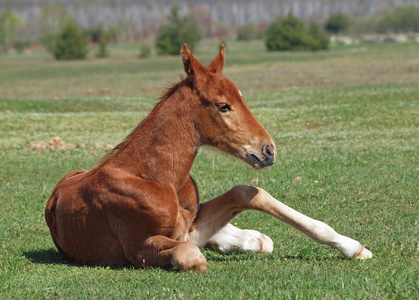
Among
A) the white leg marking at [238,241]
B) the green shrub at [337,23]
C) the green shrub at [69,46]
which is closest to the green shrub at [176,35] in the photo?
the green shrub at [69,46]

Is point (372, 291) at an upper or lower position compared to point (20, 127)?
upper

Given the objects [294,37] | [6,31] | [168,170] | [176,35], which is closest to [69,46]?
[176,35]

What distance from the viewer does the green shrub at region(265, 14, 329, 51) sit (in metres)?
74.8

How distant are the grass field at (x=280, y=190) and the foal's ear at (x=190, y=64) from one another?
797mm

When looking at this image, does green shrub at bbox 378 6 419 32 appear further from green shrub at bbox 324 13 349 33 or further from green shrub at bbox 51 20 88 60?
green shrub at bbox 51 20 88 60

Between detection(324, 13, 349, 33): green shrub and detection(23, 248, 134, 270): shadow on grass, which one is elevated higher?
detection(23, 248, 134, 270): shadow on grass

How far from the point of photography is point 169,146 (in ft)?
20.2

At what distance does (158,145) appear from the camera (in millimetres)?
6180

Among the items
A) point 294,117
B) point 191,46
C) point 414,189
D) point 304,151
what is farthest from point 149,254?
point 191,46

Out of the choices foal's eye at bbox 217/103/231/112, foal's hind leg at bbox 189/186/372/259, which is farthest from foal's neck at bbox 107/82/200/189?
foal's hind leg at bbox 189/186/372/259

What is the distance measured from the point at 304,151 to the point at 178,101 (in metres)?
9.36

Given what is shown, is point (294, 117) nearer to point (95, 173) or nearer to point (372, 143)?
point (372, 143)

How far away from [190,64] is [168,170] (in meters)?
1.03

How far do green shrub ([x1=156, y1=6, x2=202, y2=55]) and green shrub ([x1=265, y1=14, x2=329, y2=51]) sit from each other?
9.33 m
